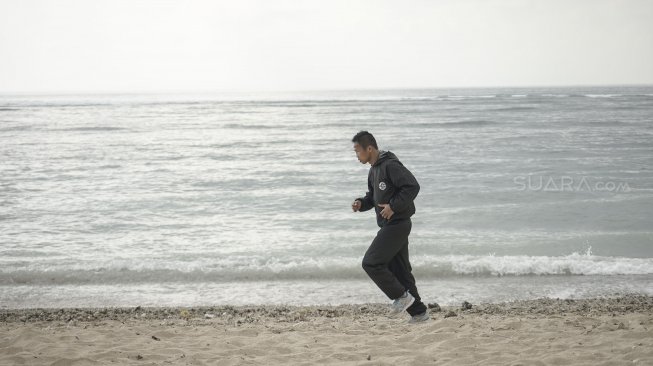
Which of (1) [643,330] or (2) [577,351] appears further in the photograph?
(1) [643,330]

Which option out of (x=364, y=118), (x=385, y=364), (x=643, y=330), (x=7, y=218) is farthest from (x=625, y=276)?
(x=364, y=118)

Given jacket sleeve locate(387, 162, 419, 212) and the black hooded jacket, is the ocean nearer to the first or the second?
the black hooded jacket

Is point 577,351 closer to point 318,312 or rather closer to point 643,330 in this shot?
point 643,330

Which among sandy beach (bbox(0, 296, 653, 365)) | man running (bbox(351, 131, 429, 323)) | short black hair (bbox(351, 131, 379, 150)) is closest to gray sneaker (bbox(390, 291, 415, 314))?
man running (bbox(351, 131, 429, 323))

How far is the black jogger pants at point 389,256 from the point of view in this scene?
5.50 meters

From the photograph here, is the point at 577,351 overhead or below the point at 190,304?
overhead

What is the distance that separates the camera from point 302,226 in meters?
12.3

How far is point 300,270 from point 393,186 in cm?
429

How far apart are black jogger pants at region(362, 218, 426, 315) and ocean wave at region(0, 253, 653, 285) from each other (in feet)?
11.3

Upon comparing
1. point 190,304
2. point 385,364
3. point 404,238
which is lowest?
point 190,304

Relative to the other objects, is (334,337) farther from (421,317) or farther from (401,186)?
(401,186)

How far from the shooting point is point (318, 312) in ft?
22.8

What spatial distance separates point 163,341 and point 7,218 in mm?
9662

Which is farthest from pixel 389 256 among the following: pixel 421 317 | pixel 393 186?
pixel 421 317
